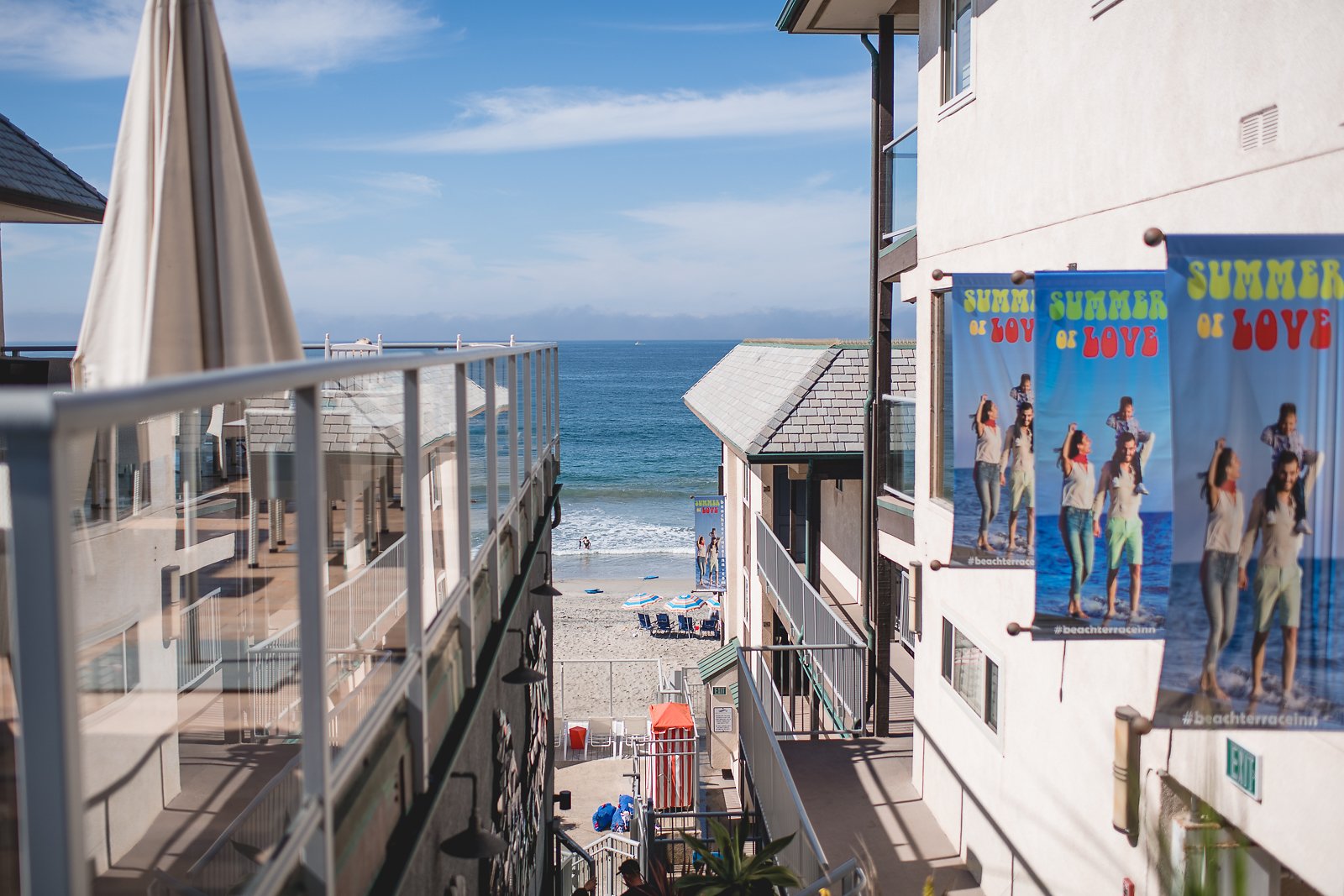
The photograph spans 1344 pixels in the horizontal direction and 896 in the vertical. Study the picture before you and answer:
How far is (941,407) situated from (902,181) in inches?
112

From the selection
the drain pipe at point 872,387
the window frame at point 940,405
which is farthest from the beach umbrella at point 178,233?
the drain pipe at point 872,387

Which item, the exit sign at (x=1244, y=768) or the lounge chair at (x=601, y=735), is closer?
the exit sign at (x=1244, y=768)

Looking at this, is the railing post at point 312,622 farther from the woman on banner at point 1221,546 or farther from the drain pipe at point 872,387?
the drain pipe at point 872,387

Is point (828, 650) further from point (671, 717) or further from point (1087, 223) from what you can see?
point (1087, 223)

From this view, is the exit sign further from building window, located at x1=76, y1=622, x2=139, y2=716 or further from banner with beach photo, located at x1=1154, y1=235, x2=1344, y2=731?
building window, located at x1=76, y1=622, x2=139, y2=716

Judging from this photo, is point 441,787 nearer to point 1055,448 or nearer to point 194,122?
point 194,122

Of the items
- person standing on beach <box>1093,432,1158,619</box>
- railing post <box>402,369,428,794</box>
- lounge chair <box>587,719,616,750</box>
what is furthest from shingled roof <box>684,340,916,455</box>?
railing post <box>402,369,428,794</box>

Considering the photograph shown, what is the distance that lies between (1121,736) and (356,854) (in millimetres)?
5637

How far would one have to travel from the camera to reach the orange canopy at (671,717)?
18.8 metres

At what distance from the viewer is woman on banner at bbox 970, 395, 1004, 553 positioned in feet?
25.1

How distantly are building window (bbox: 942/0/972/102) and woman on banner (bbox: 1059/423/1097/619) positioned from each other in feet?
18.0

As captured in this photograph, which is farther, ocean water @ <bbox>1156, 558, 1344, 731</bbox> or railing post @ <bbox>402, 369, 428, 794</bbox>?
ocean water @ <bbox>1156, 558, 1344, 731</bbox>

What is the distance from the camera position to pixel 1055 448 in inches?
223

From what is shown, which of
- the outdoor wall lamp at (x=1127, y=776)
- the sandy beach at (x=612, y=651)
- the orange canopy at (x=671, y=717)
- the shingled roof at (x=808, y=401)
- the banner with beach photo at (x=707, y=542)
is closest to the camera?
the outdoor wall lamp at (x=1127, y=776)
